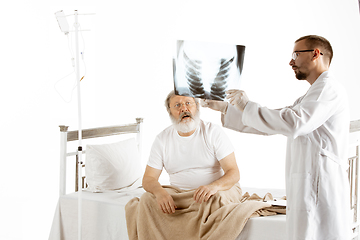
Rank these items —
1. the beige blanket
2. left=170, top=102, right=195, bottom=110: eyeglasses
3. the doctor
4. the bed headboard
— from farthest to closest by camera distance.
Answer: the bed headboard < left=170, top=102, right=195, bottom=110: eyeglasses < the beige blanket < the doctor

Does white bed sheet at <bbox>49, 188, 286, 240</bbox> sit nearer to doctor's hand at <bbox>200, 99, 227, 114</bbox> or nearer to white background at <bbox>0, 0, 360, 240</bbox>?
white background at <bbox>0, 0, 360, 240</bbox>

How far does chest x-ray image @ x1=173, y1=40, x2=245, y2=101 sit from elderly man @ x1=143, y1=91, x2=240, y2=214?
0.58 metres

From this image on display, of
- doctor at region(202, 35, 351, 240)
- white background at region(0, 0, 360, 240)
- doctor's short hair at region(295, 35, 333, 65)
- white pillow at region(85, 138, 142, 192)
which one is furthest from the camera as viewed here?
white background at region(0, 0, 360, 240)

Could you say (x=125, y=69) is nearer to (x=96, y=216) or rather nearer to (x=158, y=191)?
(x=96, y=216)

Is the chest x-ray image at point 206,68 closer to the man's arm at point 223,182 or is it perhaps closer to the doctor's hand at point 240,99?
the doctor's hand at point 240,99

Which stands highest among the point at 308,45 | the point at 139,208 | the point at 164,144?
the point at 308,45

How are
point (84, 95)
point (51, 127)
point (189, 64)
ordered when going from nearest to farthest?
point (189, 64)
point (51, 127)
point (84, 95)

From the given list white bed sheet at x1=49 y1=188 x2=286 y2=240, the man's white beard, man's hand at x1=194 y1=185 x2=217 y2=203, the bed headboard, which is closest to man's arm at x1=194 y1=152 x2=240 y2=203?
man's hand at x1=194 y1=185 x2=217 y2=203

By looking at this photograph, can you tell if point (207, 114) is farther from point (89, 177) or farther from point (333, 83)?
point (333, 83)

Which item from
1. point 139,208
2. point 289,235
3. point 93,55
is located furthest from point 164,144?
point 93,55

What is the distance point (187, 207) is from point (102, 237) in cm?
78

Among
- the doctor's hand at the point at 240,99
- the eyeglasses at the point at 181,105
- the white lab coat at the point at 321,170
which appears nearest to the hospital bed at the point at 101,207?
the eyeglasses at the point at 181,105

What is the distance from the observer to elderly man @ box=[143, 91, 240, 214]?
2.58 m

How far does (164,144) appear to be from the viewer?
8.87ft
